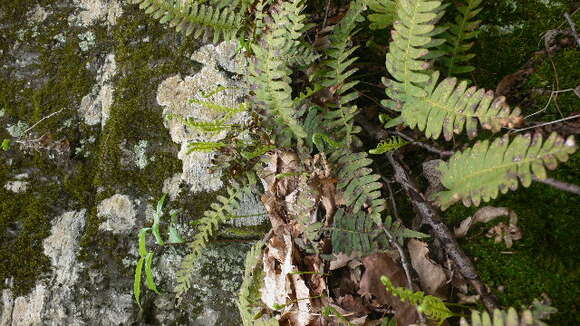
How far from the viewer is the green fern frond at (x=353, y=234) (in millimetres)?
1968

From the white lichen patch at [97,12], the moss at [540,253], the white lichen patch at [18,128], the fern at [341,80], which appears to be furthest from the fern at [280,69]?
the white lichen patch at [18,128]

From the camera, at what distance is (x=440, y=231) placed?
75.8 inches

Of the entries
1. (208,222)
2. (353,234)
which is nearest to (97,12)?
(208,222)

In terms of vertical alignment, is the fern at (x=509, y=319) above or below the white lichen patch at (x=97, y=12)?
below

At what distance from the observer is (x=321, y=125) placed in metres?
2.15

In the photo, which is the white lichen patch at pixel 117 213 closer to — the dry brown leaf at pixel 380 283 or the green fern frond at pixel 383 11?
the dry brown leaf at pixel 380 283

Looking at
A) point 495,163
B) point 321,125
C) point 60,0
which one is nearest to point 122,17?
point 60,0

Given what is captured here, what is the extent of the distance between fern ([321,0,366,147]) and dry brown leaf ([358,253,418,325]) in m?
0.53

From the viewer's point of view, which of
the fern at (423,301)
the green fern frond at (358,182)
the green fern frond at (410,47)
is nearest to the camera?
the fern at (423,301)

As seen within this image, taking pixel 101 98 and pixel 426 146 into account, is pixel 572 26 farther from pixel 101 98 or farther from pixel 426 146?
pixel 101 98

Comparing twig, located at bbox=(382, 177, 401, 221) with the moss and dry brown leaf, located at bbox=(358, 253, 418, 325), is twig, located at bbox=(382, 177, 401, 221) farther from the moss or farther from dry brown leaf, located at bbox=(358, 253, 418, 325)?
the moss

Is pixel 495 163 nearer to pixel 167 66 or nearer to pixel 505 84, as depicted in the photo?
pixel 505 84

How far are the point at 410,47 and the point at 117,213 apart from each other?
5.75 ft

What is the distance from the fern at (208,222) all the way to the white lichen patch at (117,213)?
1.31ft
